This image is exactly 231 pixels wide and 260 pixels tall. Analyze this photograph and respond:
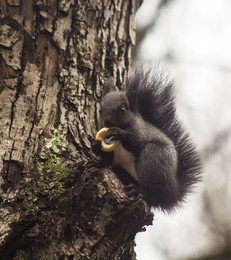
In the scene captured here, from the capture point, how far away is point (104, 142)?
1910 mm

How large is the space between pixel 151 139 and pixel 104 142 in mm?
293

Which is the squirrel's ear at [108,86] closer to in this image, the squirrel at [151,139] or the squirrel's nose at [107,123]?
the squirrel at [151,139]

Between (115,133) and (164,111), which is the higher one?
(164,111)

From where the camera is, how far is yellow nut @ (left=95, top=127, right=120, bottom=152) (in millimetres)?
1803

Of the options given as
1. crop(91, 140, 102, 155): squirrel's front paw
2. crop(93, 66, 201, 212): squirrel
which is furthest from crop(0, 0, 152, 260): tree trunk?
crop(93, 66, 201, 212): squirrel

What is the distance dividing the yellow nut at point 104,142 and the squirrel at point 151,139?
0.08 ft

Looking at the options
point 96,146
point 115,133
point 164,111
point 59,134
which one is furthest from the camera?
point 164,111

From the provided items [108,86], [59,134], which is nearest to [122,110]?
[108,86]

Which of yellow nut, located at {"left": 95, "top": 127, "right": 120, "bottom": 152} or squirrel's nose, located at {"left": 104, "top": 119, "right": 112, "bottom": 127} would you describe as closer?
yellow nut, located at {"left": 95, "top": 127, "right": 120, "bottom": 152}

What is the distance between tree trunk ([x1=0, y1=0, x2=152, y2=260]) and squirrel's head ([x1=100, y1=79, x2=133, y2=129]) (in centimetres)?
6

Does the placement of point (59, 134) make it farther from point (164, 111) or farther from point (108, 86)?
point (164, 111)

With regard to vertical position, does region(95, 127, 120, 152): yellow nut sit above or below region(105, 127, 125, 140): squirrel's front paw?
below

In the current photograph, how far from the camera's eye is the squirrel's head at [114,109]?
6.66ft

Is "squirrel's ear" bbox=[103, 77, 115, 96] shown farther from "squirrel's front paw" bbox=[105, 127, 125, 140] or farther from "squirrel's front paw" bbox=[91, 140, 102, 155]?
"squirrel's front paw" bbox=[91, 140, 102, 155]
